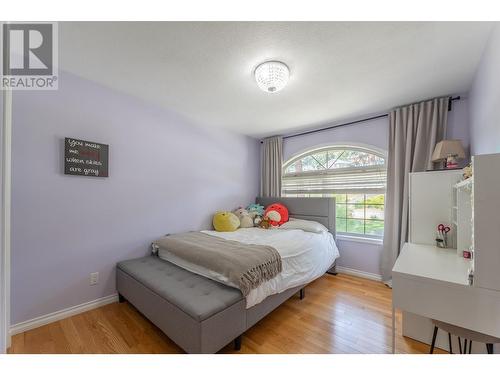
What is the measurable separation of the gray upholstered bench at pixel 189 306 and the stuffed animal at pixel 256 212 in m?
1.65

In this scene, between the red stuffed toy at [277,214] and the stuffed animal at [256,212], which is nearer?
the red stuffed toy at [277,214]

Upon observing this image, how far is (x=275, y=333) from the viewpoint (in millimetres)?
1785

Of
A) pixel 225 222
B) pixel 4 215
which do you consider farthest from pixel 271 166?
pixel 4 215

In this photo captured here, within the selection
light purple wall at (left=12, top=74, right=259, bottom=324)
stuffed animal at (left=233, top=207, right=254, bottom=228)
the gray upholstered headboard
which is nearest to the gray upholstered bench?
light purple wall at (left=12, top=74, right=259, bottom=324)

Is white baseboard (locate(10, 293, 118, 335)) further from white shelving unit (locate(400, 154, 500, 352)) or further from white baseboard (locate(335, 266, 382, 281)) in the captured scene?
white baseboard (locate(335, 266, 382, 281))

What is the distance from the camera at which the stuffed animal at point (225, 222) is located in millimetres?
3089

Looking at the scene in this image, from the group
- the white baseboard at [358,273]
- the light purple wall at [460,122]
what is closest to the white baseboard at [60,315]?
the white baseboard at [358,273]

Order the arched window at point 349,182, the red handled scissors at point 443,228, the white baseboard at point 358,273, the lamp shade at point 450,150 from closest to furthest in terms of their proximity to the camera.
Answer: the red handled scissors at point 443,228, the lamp shade at point 450,150, the white baseboard at point 358,273, the arched window at point 349,182

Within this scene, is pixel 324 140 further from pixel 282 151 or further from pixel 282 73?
pixel 282 73

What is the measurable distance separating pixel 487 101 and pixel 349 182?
179cm

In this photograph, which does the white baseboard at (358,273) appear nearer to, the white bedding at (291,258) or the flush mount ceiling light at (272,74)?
the white bedding at (291,258)

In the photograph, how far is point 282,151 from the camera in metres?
3.96

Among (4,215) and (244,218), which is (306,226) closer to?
(244,218)

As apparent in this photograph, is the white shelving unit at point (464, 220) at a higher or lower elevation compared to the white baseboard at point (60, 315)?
higher
